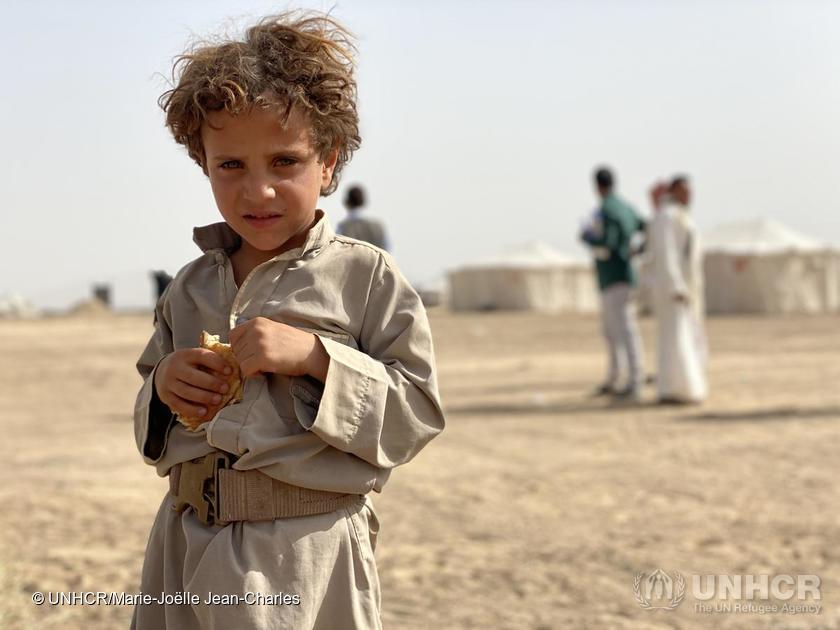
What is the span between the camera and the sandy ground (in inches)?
163

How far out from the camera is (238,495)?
1.83 m

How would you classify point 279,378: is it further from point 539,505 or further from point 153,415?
point 539,505

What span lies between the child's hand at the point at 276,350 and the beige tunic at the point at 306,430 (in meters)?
0.03

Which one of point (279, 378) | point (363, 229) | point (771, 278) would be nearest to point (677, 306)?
point (363, 229)

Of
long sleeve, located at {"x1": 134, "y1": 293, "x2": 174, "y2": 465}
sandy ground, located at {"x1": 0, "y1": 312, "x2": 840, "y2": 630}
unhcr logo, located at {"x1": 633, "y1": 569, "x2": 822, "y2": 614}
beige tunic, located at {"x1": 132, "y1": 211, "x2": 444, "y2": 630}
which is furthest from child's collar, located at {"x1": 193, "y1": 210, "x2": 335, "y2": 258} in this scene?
unhcr logo, located at {"x1": 633, "y1": 569, "x2": 822, "y2": 614}

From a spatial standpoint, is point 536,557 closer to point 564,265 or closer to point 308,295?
point 308,295

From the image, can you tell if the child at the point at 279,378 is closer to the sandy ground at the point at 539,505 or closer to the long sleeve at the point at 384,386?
the long sleeve at the point at 384,386

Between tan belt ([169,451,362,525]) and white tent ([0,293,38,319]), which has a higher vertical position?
tan belt ([169,451,362,525])

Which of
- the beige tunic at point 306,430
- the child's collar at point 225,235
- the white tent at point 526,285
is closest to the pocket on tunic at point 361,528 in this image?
the beige tunic at point 306,430

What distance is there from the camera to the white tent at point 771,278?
87.4 ft

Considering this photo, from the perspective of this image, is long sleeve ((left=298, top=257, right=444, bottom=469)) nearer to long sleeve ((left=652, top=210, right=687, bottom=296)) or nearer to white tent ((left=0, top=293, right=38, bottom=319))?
long sleeve ((left=652, top=210, right=687, bottom=296))

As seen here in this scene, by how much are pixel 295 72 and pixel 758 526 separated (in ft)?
12.9

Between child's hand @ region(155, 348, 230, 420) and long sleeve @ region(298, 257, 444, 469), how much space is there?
0.14 meters

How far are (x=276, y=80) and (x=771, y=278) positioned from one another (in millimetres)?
26249
